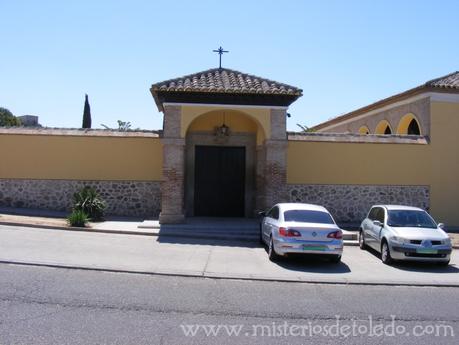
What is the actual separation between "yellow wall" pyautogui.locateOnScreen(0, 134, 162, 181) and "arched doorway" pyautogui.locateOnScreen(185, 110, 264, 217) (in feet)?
5.19

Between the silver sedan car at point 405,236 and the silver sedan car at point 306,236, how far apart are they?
1.49 metres

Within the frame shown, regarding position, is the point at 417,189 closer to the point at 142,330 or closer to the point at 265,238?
the point at 265,238

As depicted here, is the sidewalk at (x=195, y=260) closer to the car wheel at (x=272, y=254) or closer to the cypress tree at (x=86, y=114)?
the car wheel at (x=272, y=254)

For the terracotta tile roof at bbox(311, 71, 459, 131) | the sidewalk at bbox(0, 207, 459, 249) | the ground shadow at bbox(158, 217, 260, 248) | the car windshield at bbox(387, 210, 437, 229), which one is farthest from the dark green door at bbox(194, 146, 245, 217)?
the terracotta tile roof at bbox(311, 71, 459, 131)

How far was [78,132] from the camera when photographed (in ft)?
63.7

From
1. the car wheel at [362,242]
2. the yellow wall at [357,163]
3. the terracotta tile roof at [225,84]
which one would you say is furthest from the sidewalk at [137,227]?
the terracotta tile roof at [225,84]

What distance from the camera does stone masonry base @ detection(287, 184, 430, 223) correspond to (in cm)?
1944

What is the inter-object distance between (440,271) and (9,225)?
12.9 meters

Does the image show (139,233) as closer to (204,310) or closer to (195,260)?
(195,260)

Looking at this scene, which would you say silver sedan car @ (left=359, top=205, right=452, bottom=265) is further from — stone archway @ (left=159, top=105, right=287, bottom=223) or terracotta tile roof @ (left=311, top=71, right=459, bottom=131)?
terracotta tile roof @ (left=311, top=71, right=459, bottom=131)

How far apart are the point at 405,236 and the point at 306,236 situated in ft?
8.79

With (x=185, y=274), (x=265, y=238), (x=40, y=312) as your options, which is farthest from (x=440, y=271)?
(x=40, y=312)

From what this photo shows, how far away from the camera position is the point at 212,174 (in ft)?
65.3

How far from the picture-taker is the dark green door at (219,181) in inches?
781
